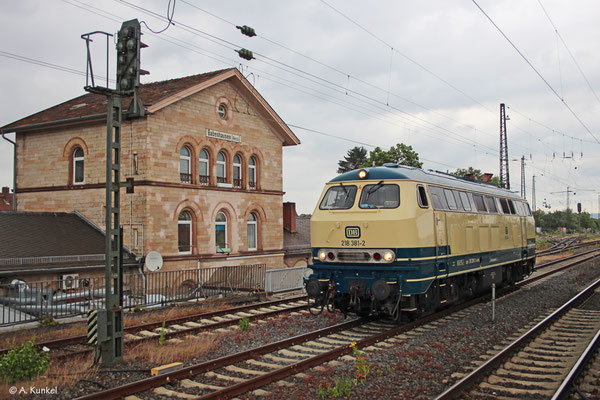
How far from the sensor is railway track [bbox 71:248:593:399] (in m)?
7.45

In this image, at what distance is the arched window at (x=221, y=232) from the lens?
23.7 meters

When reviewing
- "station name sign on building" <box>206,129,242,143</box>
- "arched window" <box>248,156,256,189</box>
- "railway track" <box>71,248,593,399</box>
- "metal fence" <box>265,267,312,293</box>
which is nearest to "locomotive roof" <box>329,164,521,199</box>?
"railway track" <box>71,248,593,399</box>

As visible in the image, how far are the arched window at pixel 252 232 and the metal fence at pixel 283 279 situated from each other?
5458 mm

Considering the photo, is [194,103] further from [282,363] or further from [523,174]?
[523,174]

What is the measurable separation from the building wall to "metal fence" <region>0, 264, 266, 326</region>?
2364 mm

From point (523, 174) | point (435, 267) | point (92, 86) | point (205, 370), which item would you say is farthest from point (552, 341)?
point (523, 174)

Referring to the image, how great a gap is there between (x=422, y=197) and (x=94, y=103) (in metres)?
18.0

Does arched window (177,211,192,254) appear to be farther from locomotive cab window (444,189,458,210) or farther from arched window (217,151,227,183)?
locomotive cab window (444,189,458,210)

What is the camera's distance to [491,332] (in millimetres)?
11438

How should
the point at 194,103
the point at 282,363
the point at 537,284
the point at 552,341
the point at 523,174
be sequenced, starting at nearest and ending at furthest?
1. the point at 282,363
2. the point at 552,341
3. the point at 537,284
4. the point at 194,103
5. the point at 523,174

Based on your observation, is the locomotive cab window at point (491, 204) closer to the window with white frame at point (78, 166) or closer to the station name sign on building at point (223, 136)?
the station name sign on building at point (223, 136)

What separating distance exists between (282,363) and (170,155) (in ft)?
47.2

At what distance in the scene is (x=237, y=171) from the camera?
2514 centimetres

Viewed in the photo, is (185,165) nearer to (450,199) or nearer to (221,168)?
(221,168)
